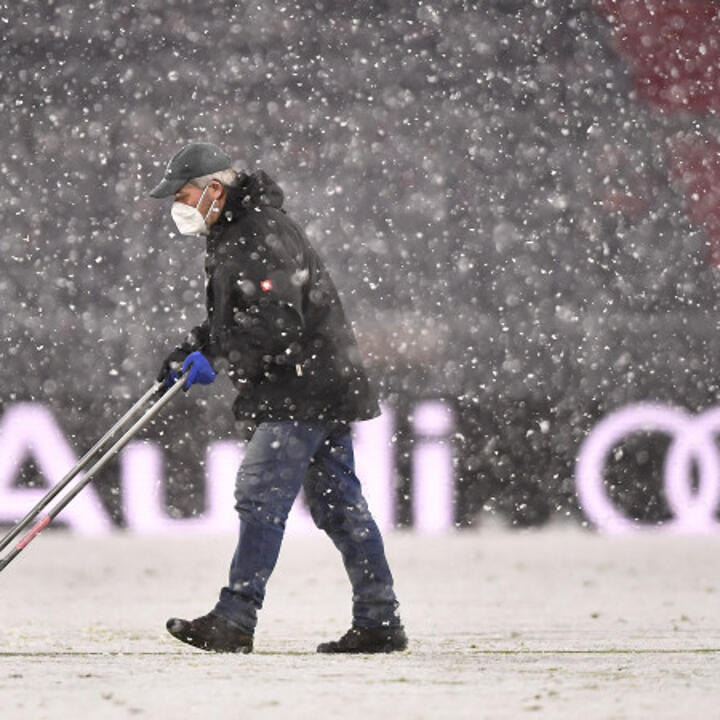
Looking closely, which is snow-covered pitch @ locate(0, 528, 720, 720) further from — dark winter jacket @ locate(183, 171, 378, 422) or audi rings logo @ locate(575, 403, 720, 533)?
dark winter jacket @ locate(183, 171, 378, 422)

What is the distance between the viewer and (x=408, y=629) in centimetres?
806

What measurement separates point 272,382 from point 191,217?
566mm

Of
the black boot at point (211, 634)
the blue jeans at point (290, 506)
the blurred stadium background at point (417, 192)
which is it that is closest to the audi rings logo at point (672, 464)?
the blurred stadium background at point (417, 192)

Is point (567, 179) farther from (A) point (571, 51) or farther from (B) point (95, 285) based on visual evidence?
(B) point (95, 285)

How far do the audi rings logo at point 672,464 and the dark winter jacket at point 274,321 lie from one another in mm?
6109

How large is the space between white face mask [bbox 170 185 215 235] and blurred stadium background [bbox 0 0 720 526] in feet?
19.9

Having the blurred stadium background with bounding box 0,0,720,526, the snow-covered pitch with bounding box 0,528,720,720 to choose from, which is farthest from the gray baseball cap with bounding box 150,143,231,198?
the blurred stadium background with bounding box 0,0,720,526

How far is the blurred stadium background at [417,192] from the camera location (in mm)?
13109

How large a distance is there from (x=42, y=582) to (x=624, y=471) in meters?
3.97

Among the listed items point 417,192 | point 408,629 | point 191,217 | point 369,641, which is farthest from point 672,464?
point 191,217

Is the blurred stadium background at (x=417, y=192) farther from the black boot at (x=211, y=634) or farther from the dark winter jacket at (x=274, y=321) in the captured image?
the black boot at (x=211, y=634)

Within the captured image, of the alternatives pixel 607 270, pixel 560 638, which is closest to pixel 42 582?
pixel 560 638

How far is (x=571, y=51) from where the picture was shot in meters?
13.6

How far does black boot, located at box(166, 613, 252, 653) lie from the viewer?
22.1 ft
